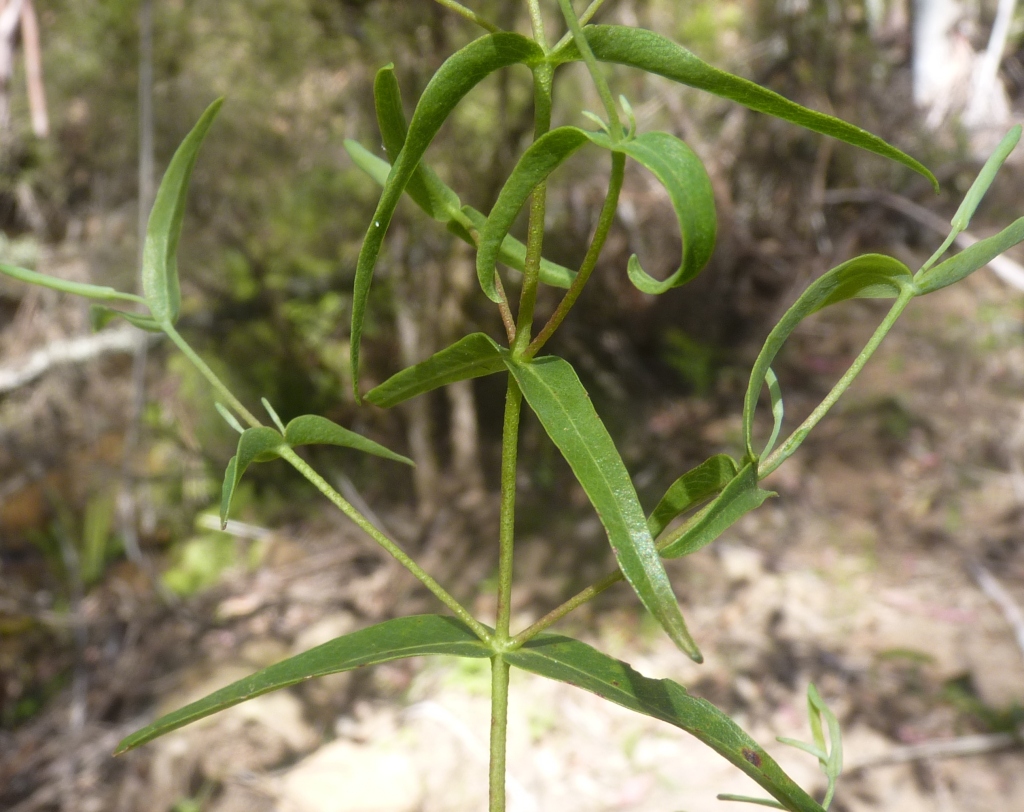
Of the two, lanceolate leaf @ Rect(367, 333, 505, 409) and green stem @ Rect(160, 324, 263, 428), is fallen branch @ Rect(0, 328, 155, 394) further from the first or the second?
lanceolate leaf @ Rect(367, 333, 505, 409)

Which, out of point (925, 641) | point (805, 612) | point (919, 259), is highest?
point (919, 259)

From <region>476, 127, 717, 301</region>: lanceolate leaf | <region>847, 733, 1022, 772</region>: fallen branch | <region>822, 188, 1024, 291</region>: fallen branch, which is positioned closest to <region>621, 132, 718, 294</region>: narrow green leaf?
<region>476, 127, 717, 301</region>: lanceolate leaf

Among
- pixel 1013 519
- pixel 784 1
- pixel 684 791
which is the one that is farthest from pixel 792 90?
pixel 684 791

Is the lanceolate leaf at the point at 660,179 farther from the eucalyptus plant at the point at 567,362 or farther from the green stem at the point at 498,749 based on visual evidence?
the green stem at the point at 498,749

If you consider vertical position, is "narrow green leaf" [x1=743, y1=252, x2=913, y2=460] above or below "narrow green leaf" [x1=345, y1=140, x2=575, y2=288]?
below

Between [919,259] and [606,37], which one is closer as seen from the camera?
[606,37]

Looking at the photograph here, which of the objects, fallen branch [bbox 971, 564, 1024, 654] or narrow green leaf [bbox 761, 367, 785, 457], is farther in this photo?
fallen branch [bbox 971, 564, 1024, 654]

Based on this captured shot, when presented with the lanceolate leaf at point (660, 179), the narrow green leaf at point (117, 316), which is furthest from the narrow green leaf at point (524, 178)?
the narrow green leaf at point (117, 316)

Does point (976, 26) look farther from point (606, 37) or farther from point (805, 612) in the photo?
point (606, 37)
